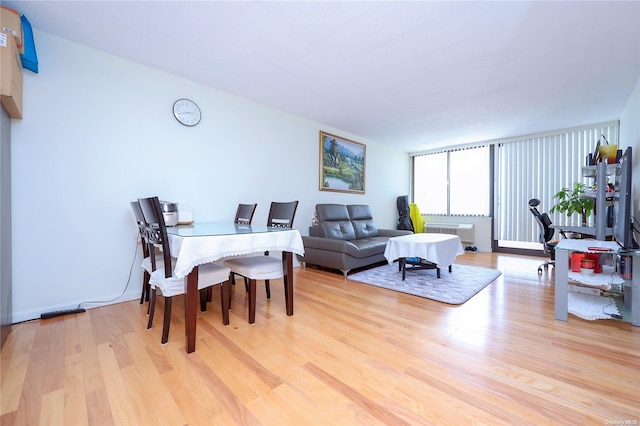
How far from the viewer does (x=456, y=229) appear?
5.74m

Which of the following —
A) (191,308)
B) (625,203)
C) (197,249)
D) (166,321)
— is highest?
(625,203)

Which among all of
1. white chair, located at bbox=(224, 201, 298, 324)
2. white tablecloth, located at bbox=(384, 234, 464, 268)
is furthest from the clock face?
white tablecloth, located at bbox=(384, 234, 464, 268)

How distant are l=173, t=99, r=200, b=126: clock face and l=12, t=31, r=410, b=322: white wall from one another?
0.19ft

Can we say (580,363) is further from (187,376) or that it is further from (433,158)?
(433,158)

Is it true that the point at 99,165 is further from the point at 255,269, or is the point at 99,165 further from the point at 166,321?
the point at 255,269

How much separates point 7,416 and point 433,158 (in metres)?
7.19

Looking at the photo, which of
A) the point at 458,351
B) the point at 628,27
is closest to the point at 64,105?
the point at 458,351

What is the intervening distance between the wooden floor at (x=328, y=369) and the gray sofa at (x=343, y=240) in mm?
1192

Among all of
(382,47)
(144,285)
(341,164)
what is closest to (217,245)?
(144,285)

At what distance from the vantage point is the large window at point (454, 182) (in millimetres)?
5711

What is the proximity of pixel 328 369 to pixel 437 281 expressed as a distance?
221cm

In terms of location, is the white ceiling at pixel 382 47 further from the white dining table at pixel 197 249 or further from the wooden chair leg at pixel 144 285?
the wooden chair leg at pixel 144 285

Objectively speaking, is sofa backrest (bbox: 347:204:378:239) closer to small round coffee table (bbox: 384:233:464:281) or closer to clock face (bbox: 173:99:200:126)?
small round coffee table (bbox: 384:233:464:281)

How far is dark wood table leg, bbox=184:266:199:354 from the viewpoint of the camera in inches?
64.5
